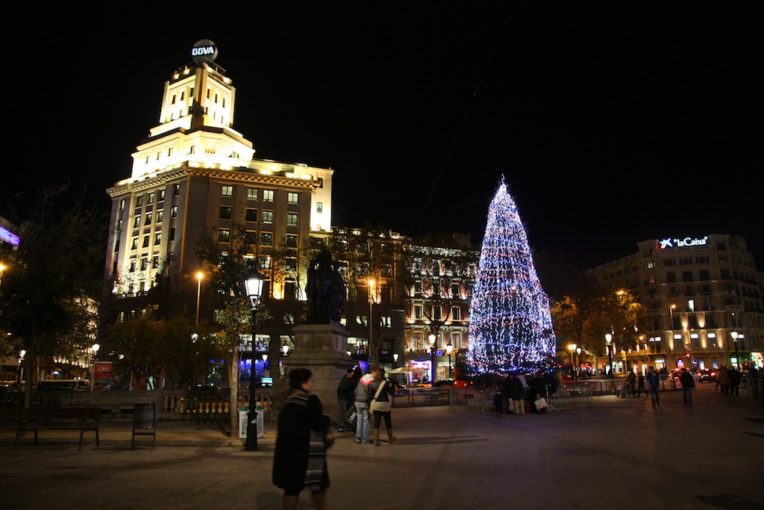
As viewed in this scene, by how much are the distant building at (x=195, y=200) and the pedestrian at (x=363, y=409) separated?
55.1m

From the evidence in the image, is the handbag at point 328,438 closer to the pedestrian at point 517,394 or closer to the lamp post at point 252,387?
the lamp post at point 252,387

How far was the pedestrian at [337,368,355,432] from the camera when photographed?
640 inches

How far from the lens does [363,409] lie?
14.0 m

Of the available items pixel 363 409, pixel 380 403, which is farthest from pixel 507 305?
pixel 380 403

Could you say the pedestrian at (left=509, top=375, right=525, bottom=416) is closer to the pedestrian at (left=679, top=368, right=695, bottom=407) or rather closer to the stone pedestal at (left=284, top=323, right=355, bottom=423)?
the pedestrian at (left=679, top=368, right=695, bottom=407)

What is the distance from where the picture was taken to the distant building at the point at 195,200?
76625 mm

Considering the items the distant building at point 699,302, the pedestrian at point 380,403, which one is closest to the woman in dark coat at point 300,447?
the pedestrian at point 380,403

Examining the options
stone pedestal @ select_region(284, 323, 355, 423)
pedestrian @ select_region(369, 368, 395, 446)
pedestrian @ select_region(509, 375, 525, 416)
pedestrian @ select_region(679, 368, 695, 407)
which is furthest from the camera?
pedestrian @ select_region(679, 368, 695, 407)

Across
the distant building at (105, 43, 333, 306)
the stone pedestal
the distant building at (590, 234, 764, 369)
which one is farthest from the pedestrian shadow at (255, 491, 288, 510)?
the distant building at (590, 234, 764, 369)

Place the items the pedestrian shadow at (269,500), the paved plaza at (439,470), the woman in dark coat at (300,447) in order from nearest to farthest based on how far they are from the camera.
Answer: the woman in dark coat at (300,447), the pedestrian shadow at (269,500), the paved plaza at (439,470)

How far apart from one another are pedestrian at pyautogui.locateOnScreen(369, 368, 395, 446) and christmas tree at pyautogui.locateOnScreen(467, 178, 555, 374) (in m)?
20.7

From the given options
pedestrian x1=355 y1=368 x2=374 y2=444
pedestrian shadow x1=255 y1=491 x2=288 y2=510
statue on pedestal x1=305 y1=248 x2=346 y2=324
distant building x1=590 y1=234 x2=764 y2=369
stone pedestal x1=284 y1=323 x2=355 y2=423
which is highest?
distant building x1=590 y1=234 x2=764 y2=369

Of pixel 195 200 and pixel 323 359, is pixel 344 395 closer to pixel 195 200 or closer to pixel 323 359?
pixel 323 359

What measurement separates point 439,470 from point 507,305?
24.9m
